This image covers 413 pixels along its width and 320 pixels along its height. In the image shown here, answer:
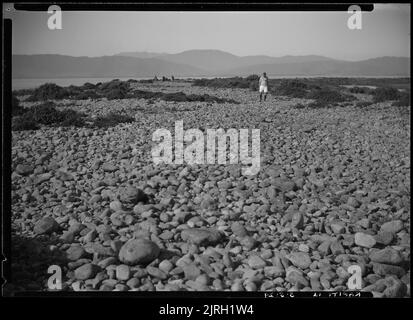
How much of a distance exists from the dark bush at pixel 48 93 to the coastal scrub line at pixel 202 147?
1.28 meters

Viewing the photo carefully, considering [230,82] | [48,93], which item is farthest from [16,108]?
[230,82]

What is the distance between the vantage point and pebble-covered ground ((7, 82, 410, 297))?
133 inches

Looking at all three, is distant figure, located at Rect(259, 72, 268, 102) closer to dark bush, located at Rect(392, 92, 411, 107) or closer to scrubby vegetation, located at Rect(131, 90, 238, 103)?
scrubby vegetation, located at Rect(131, 90, 238, 103)

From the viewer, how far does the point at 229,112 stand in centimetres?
476

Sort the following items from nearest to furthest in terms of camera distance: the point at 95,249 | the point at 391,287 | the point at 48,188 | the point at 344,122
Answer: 1. the point at 391,287
2. the point at 95,249
3. the point at 48,188
4. the point at 344,122

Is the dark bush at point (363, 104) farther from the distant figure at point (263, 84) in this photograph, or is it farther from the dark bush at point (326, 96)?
the distant figure at point (263, 84)

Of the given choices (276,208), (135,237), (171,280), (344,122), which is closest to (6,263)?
(135,237)

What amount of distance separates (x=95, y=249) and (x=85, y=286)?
363mm

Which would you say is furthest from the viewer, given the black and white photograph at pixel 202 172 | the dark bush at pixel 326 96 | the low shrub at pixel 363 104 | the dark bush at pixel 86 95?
the low shrub at pixel 363 104

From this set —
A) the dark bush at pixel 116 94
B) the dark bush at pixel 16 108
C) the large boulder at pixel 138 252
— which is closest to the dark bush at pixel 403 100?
the large boulder at pixel 138 252

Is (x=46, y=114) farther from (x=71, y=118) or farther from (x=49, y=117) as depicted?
(x=71, y=118)

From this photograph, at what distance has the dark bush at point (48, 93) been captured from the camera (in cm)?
436

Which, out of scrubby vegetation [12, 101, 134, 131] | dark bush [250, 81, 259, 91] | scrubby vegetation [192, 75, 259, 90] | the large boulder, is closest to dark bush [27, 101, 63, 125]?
scrubby vegetation [12, 101, 134, 131]

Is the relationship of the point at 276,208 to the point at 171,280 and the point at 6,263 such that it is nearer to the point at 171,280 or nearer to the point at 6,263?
the point at 171,280
